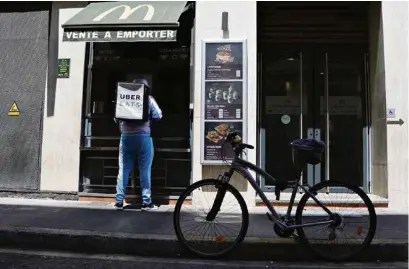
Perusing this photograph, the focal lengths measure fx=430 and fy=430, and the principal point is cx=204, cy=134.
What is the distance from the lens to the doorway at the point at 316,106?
748 centimetres

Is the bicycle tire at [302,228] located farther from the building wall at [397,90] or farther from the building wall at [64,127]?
the building wall at [64,127]

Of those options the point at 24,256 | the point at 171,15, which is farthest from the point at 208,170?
the point at 24,256

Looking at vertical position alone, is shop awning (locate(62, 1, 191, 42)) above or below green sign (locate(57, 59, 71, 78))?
above

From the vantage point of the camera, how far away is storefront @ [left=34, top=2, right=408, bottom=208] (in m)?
6.66

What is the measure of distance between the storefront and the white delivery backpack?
0.92 metres

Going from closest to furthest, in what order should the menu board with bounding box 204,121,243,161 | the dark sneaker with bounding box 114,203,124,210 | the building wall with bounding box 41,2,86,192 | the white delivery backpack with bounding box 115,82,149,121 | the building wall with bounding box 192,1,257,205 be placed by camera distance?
1. the white delivery backpack with bounding box 115,82,149,121
2. the dark sneaker with bounding box 114,203,124,210
3. the menu board with bounding box 204,121,243,161
4. the building wall with bounding box 192,1,257,205
5. the building wall with bounding box 41,2,86,192

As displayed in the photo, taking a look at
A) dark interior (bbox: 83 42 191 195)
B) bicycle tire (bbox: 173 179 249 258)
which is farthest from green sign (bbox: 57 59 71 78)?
bicycle tire (bbox: 173 179 249 258)

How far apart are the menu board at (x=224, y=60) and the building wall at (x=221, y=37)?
138 millimetres

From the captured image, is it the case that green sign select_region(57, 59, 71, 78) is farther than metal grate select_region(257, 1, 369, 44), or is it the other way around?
metal grate select_region(257, 1, 369, 44)

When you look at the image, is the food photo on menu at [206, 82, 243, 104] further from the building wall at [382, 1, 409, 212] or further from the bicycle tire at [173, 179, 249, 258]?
the bicycle tire at [173, 179, 249, 258]

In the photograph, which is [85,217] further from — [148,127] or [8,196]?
[8,196]

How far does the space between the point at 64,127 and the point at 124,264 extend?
11.7 ft

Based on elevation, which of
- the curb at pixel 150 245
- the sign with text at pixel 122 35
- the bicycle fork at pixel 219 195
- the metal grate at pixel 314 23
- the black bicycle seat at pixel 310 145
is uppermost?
the metal grate at pixel 314 23

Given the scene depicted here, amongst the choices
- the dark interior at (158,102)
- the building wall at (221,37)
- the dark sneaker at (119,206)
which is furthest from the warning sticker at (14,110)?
the building wall at (221,37)
